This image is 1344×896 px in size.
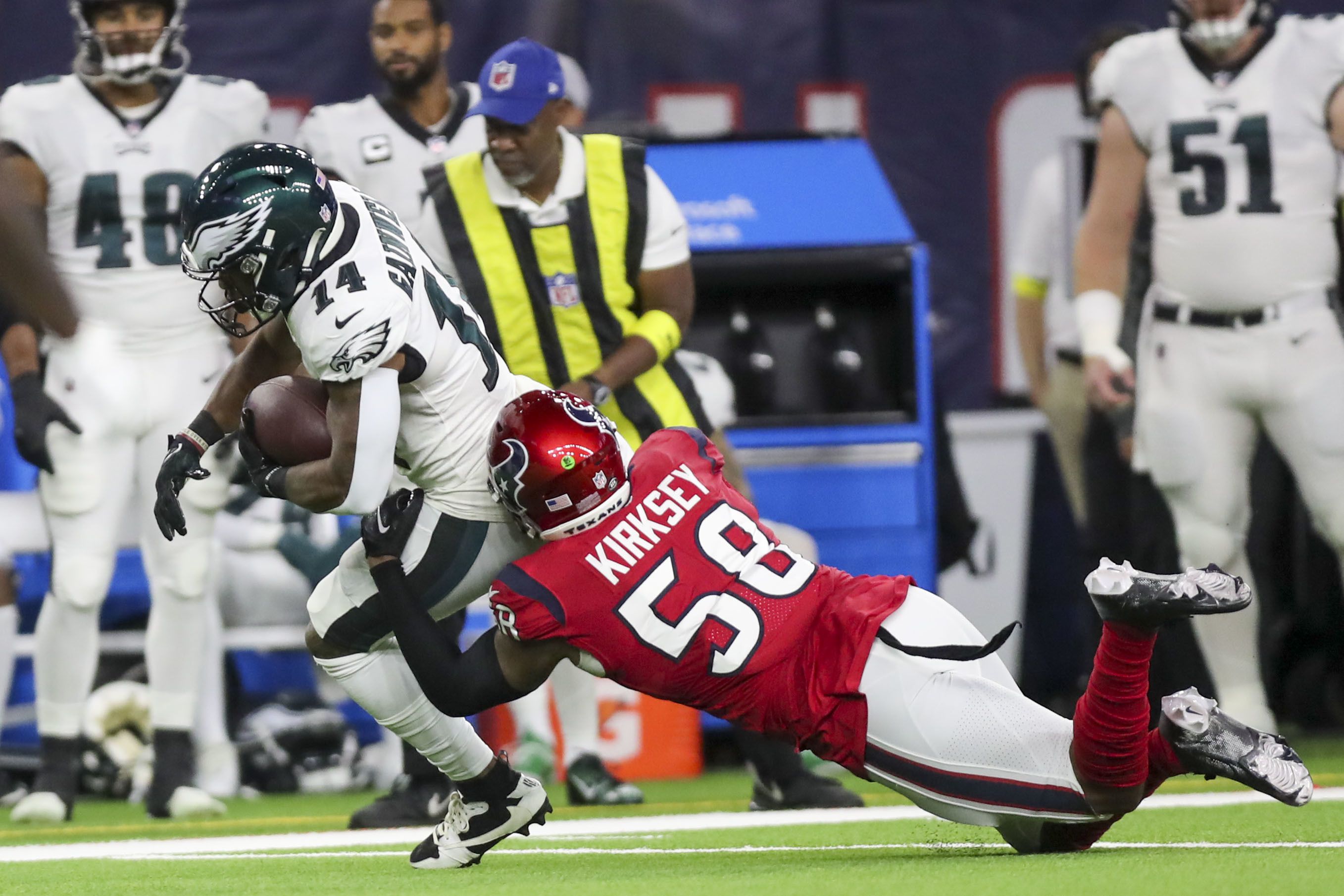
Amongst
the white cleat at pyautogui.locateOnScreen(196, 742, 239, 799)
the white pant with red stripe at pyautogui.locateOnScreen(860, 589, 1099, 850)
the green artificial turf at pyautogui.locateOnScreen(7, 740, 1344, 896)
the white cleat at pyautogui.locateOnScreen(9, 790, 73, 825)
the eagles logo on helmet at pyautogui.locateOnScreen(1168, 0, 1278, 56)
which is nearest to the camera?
the green artificial turf at pyautogui.locateOnScreen(7, 740, 1344, 896)

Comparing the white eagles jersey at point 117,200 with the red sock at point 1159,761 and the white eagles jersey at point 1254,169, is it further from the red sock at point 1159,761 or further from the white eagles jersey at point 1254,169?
the red sock at point 1159,761

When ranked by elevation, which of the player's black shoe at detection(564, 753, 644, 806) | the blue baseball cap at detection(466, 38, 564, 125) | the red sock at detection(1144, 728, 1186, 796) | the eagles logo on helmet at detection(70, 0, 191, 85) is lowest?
the player's black shoe at detection(564, 753, 644, 806)

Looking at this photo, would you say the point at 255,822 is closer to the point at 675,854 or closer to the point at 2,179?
the point at 675,854

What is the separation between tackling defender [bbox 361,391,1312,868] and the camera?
3.93 meters

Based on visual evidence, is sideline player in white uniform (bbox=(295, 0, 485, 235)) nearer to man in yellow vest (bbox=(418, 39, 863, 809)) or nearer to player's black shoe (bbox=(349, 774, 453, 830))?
man in yellow vest (bbox=(418, 39, 863, 809))

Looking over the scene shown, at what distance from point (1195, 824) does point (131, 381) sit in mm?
3062

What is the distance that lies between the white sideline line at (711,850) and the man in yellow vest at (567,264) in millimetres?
1360

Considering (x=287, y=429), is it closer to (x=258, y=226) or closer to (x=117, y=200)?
(x=258, y=226)

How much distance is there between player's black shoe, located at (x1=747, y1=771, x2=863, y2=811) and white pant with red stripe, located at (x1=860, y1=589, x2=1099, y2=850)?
1.58 m

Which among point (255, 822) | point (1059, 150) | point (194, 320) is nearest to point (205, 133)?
point (194, 320)

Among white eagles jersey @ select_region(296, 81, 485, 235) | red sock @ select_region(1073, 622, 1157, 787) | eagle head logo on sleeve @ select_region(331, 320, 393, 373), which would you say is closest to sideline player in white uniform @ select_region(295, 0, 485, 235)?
white eagles jersey @ select_region(296, 81, 485, 235)

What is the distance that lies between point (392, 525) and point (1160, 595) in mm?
1439

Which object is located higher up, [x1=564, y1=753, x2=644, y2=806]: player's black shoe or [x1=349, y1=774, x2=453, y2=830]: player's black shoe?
[x1=349, y1=774, x2=453, y2=830]: player's black shoe

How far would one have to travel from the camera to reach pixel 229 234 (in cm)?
402
